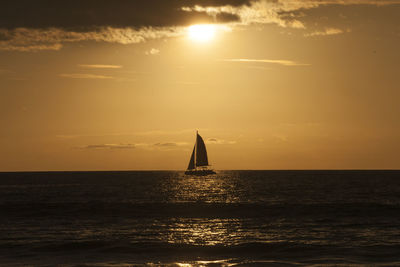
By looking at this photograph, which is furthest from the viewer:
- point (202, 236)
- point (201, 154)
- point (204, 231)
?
point (201, 154)

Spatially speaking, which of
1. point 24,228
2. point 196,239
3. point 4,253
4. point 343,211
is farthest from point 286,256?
point 343,211

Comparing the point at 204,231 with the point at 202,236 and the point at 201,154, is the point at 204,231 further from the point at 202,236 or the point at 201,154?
the point at 201,154

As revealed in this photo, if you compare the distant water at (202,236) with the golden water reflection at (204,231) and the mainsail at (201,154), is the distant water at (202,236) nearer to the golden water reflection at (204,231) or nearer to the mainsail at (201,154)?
the golden water reflection at (204,231)

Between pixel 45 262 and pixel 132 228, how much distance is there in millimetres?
17897

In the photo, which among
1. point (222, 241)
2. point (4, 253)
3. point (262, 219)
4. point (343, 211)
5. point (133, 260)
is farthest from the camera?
point (343, 211)

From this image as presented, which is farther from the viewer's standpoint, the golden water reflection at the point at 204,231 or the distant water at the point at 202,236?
the golden water reflection at the point at 204,231

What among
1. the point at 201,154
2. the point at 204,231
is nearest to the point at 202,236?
the point at 204,231

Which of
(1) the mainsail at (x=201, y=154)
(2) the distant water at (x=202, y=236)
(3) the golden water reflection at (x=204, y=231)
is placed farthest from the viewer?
(1) the mainsail at (x=201, y=154)

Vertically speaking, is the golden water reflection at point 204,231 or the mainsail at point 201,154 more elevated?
the mainsail at point 201,154

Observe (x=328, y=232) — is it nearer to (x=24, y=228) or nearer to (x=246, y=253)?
(x=246, y=253)

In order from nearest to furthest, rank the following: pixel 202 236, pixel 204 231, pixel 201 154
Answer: pixel 202 236, pixel 204 231, pixel 201 154

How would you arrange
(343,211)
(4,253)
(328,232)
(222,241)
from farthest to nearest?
1. (343,211)
2. (328,232)
3. (222,241)
4. (4,253)

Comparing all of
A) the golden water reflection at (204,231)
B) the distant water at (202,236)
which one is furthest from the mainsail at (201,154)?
the golden water reflection at (204,231)

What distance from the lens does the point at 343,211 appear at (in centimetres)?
6309
